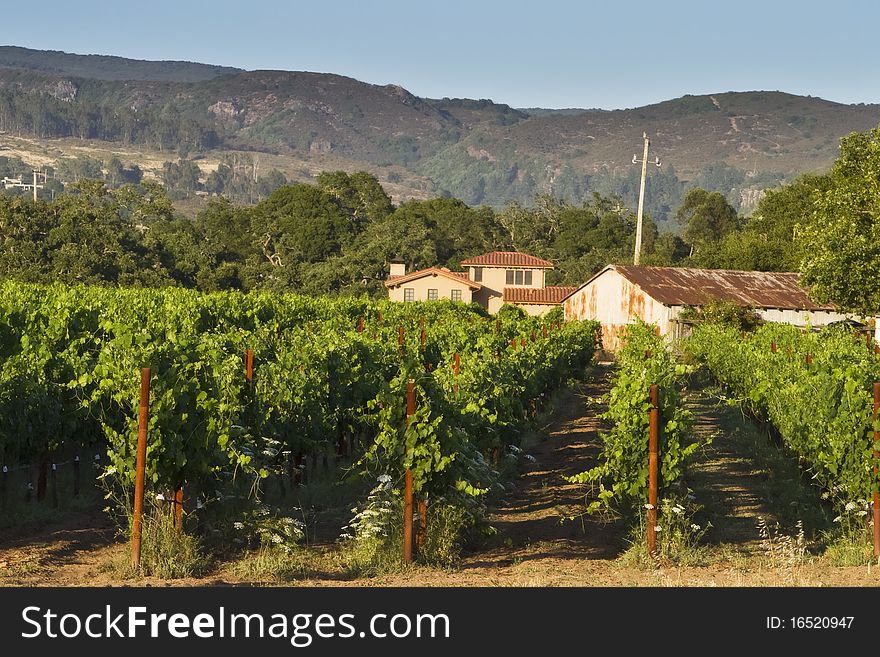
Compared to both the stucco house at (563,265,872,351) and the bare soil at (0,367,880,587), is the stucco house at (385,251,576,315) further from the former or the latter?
the bare soil at (0,367,880,587)

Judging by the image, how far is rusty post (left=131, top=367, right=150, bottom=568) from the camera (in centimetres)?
1059

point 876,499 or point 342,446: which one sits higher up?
point 876,499

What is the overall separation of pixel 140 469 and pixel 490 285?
217 feet

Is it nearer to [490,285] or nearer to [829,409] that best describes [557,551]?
[829,409]

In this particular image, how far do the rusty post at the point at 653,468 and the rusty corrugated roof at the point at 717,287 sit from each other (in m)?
40.4

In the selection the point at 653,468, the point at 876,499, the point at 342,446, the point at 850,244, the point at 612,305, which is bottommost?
the point at 342,446

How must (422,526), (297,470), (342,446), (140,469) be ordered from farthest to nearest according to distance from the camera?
(342,446)
(297,470)
(422,526)
(140,469)

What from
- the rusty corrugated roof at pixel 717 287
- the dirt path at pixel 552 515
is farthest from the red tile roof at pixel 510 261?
the dirt path at pixel 552 515

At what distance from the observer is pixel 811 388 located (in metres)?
15.6

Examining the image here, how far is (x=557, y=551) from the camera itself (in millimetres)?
12289

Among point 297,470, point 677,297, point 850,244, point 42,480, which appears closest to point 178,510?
point 42,480

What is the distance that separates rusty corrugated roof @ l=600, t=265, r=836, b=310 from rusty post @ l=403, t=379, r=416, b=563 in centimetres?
4177

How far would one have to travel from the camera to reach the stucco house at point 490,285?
7350 cm
